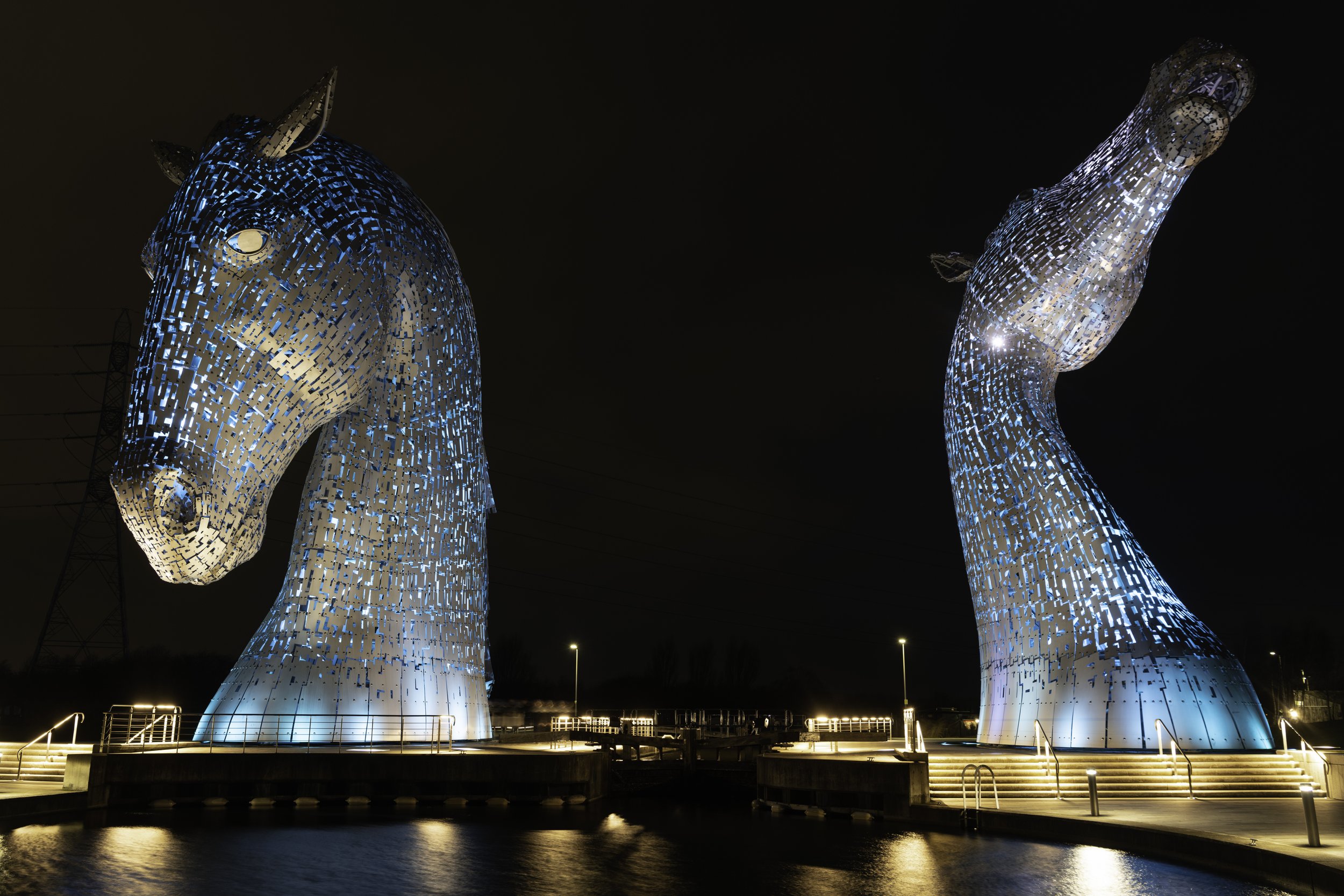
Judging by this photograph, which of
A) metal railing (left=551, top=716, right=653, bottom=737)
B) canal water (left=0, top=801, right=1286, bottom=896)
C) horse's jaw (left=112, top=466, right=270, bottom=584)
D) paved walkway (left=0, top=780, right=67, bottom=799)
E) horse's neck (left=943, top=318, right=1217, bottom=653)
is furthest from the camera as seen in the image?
metal railing (left=551, top=716, right=653, bottom=737)

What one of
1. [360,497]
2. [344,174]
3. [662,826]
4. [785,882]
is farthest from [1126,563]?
[344,174]

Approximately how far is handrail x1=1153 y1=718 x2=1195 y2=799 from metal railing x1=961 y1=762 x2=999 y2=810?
2.57 metres

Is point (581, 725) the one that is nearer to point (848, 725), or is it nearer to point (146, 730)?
point (848, 725)

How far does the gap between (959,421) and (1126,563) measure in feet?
12.3

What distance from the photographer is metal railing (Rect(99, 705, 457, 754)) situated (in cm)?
1541

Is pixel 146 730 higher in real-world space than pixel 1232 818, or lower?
higher

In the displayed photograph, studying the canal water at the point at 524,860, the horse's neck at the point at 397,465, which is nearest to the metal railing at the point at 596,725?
the horse's neck at the point at 397,465

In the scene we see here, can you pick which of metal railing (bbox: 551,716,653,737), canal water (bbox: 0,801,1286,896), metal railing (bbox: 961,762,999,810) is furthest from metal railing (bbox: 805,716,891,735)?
canal water (bbox: 0,801,1286,896)

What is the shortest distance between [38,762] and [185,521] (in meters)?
7.26

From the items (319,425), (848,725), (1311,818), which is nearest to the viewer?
(1311,818)

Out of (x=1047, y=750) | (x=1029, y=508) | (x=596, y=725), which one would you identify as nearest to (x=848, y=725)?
(x=596, y=725)

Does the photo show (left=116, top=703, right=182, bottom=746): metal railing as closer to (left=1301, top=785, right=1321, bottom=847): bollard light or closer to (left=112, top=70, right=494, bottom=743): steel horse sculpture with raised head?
(left=112, top=70, right=494, bottom=743): steel horse sculpture with raised head

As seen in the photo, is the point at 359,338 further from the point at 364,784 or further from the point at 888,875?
the point at 888,875

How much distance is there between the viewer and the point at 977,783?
13773 millimetres
